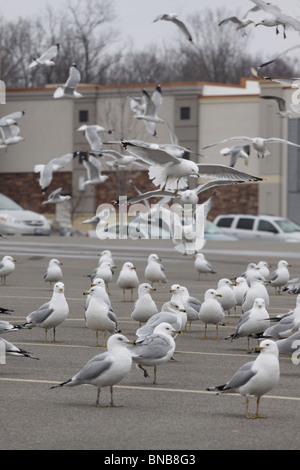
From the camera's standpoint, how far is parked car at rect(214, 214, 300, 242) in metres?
37.6

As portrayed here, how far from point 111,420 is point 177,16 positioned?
1696 centimetres

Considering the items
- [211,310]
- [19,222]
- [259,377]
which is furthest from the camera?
[19,222]

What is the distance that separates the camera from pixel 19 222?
3788 cm

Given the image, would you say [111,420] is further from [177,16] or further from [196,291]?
[177,16]

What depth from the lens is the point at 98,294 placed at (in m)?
12.1

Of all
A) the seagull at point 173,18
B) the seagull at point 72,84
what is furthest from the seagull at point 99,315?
the seagull at point 72,84

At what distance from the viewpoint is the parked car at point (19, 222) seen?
3741 cm

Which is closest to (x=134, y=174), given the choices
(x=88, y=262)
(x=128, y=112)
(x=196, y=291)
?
(x=128, y=112)

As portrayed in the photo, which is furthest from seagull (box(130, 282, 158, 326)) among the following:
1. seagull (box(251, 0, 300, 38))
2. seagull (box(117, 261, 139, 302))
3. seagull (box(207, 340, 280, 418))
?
seagull (box(251, 0, 300, 38))

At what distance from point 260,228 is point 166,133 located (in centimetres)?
2015

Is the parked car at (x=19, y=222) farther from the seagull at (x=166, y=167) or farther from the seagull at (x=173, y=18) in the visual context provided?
A: the seagull at (x=166, y=167)

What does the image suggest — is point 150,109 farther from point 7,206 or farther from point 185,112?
point 185,112

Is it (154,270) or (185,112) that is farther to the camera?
(185,112)

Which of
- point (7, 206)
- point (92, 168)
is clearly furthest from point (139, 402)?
point (7, 206)
